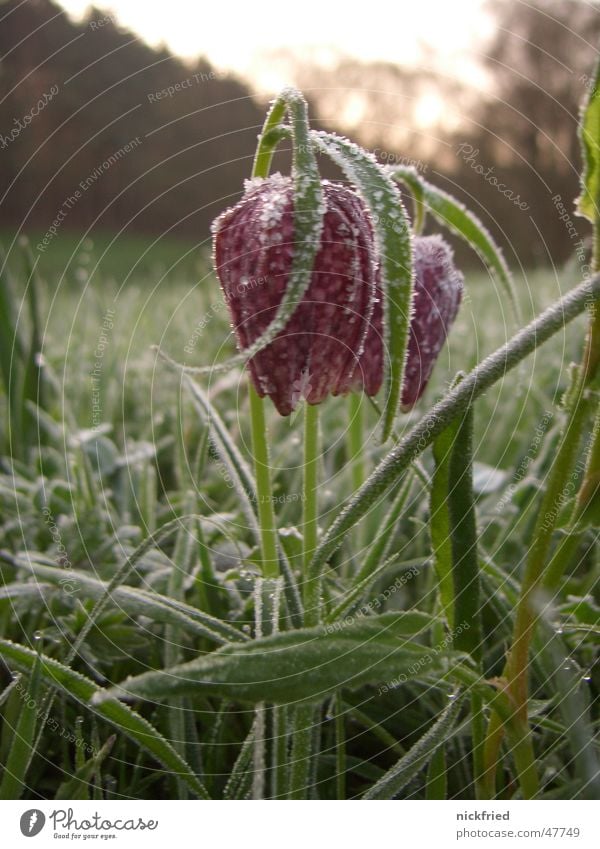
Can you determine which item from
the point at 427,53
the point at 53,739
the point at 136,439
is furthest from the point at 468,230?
the point at 136,439

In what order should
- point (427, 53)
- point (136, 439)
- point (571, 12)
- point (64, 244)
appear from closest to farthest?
point (427, 53) < point (571, 12) < point (136, 439) < point (64, 244)

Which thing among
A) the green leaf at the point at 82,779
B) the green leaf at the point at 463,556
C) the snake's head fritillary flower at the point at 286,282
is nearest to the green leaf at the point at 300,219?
the snake's head fritillary flower at the point at 286,282

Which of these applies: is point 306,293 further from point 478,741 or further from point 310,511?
point 478,741

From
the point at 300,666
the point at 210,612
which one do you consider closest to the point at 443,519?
the point at 300,666

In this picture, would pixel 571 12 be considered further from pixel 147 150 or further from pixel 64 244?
pixel 64 244

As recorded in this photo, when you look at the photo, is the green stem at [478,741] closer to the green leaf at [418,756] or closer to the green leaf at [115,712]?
the green leaf at [418,756]

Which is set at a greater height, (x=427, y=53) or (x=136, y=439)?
(x=427, y=53)
